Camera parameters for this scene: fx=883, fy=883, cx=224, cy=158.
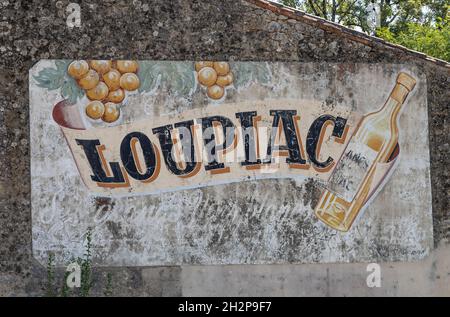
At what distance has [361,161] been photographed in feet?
41.2

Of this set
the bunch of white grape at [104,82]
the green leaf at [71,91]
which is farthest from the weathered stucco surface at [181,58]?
the green leaf at [71,91]

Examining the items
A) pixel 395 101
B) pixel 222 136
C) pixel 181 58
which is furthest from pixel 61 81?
pixel 395 101

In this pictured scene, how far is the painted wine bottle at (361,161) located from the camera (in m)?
12.5

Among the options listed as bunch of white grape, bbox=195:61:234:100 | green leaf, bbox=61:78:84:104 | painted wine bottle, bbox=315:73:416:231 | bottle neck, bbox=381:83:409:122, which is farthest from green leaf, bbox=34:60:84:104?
bottle neck, bbox=381:83:409:122

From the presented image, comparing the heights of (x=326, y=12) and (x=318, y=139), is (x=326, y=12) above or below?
above

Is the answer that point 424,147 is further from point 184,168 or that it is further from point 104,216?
point 104,216

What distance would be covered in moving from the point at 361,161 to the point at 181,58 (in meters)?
2.93

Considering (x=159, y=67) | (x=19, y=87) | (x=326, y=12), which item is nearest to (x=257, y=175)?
(x=159, y=67)

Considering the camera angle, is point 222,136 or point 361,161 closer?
point 222,136

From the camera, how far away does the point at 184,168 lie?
1222 centimetres

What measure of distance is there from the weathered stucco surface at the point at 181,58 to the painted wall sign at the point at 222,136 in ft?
0.50

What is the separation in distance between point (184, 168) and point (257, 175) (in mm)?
1030

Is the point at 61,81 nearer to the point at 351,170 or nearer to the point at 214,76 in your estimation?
the point at 214,76

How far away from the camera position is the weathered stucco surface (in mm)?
11883
